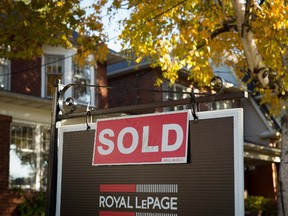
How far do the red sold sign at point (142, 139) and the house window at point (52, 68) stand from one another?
42.8 ft

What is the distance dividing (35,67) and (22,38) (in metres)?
6.10

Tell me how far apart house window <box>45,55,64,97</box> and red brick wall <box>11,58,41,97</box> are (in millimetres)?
371

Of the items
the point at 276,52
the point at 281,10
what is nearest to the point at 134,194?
the point at 281,10

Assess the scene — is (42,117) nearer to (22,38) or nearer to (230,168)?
(22,38)

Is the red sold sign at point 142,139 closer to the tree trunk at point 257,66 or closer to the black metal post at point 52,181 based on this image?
the black metal post at point 52,181

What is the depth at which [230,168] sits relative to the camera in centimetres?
332

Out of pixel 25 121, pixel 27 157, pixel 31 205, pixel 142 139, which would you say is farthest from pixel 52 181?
pixel 27 157

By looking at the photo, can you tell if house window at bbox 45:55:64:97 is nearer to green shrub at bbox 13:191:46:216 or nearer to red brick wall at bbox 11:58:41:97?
red brick wall at bbox 11:58:41:97

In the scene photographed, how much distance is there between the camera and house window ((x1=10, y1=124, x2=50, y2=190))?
50.0 feet

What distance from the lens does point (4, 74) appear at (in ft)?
51.0

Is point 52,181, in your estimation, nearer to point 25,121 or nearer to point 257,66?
point 257,66

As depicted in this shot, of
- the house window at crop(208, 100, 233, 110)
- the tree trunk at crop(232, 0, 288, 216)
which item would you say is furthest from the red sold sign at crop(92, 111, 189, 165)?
the house window at crop(208, 100, 233, 110)

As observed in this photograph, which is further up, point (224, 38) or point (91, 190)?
point (224, 38)

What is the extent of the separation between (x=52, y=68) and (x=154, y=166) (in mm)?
14213
